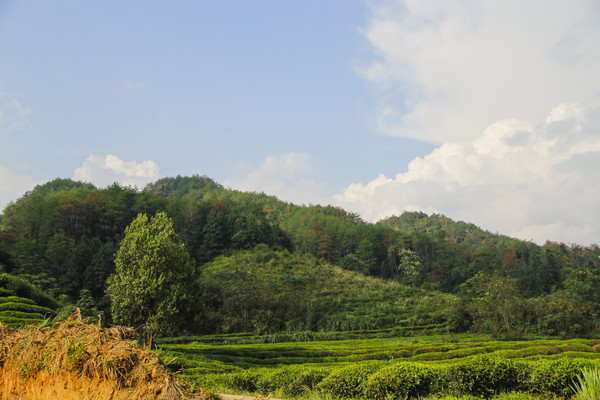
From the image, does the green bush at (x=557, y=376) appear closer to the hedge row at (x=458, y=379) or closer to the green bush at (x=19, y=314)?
the hedge row at (x=458, y=379)

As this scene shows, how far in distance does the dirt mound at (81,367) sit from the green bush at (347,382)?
474 centimetres

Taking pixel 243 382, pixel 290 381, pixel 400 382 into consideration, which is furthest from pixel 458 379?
pixel 243 382

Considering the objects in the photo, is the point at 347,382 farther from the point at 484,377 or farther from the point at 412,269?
the point at 412,269

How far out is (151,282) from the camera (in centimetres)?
2175

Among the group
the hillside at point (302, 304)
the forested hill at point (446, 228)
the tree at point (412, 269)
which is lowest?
the hillside at point (302, 304)

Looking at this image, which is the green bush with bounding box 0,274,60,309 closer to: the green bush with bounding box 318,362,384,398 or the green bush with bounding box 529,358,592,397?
the green bush with bounding box 318,362,384,398

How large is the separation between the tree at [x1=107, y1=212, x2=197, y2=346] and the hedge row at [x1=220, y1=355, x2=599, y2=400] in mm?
15232

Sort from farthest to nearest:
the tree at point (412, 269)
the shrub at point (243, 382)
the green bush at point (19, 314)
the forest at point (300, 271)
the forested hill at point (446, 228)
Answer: the forested hill at point (446, 228)
the tree at point (412, 269)
the forest at point (300, 271)
the green bush at point (19, 314)
the shrub at point (243, 382)

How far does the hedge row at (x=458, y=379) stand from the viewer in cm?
736

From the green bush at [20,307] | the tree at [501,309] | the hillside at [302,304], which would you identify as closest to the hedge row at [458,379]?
the green bush at [20,307]

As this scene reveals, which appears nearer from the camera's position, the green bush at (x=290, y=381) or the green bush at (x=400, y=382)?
the green bush at (x=400, y=382)

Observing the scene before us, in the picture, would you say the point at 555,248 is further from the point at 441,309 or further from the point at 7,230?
the point at 7,230

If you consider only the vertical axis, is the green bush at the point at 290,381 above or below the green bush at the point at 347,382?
below

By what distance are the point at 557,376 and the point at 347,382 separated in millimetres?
4337
